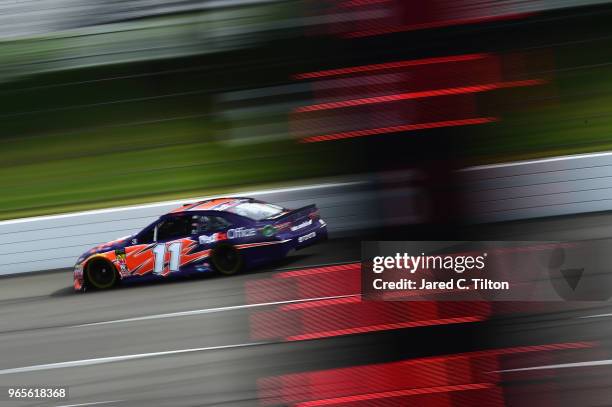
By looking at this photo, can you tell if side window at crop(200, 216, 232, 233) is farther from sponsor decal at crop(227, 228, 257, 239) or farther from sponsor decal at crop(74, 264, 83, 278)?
sponsor decal at crop(74, 264, 83, 278)

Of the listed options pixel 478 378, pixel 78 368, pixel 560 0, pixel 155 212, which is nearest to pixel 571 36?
pixel 560 0

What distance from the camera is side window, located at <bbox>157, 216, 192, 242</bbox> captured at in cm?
870

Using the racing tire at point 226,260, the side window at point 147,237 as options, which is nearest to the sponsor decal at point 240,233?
the racing tire at point 226,260

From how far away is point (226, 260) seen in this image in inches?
333

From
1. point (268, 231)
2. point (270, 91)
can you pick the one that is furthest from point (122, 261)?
point (270, 91)

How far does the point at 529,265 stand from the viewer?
1303 mm

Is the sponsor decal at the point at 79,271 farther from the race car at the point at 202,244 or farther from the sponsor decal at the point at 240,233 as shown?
the sponsor decal at the point at 240,233

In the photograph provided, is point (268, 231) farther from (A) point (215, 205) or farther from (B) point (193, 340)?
(B) point (193, 340)

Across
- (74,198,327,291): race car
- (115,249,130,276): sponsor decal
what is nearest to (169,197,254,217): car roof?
(74,198,327,291): race car

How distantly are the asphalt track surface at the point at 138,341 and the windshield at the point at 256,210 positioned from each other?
532mm

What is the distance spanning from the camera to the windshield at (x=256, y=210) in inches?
334

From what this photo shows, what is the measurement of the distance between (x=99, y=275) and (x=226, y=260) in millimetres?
1617

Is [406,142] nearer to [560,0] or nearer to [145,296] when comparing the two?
[145,296]

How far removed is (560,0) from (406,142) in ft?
33.3
